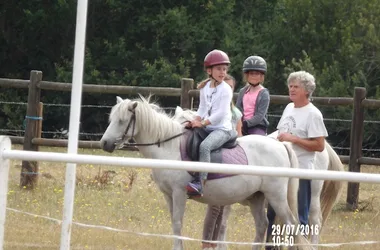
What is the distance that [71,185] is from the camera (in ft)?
18.8

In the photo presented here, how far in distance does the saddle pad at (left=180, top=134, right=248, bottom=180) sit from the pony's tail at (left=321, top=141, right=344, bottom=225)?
0.91 metres

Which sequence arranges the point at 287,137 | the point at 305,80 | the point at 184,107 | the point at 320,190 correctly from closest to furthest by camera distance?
the point at 305,80 → the point at 287,137 → the point at 320,190 → the point at 184,107

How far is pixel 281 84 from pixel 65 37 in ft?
21.2

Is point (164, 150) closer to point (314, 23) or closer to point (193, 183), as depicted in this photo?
point (193, 183)

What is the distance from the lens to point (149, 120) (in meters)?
7.28

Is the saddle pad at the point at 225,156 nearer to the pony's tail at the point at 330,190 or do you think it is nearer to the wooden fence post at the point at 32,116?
the pony's tail at the point at 330,190

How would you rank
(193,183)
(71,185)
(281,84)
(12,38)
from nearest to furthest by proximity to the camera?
(71,185) → (193,183) → (281,84) → (12,38)

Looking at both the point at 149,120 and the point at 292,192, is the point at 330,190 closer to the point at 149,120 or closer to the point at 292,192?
the point at 292,192

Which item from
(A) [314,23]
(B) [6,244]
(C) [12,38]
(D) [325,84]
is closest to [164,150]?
(B) [6,244]

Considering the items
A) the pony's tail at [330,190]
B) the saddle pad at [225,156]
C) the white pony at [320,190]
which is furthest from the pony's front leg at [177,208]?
the pony's tail at [330,190]

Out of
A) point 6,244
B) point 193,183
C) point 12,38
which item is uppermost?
point 12,38

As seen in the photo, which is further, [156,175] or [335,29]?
[335,29]

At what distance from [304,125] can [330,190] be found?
958 millimetres

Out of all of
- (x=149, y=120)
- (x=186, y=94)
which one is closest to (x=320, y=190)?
(x=149, y=120)
